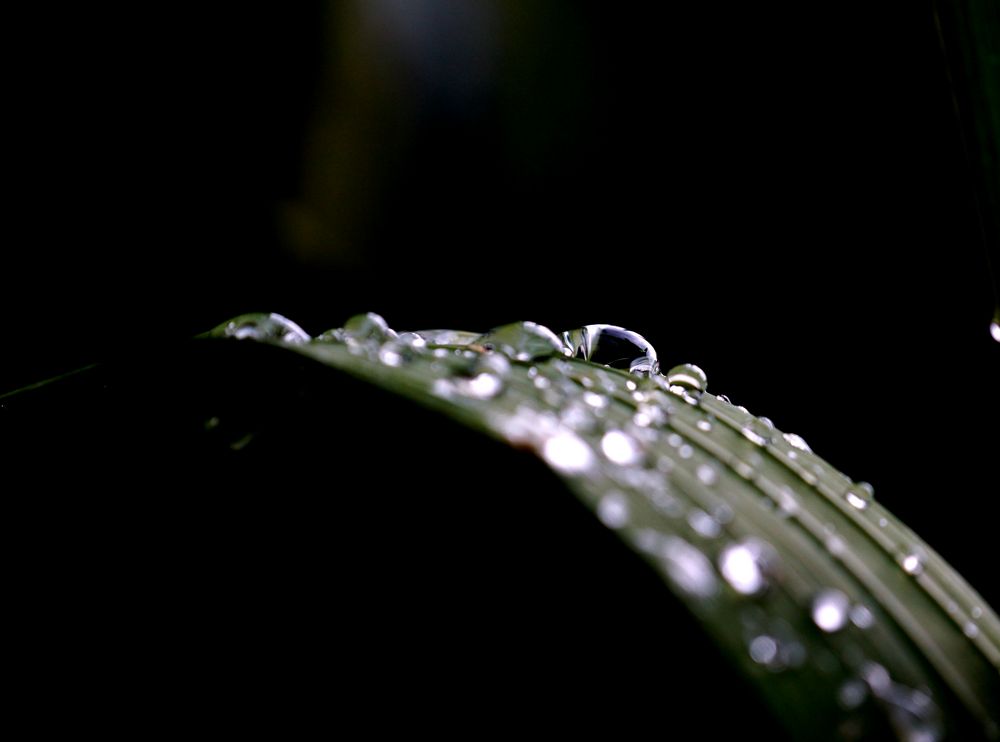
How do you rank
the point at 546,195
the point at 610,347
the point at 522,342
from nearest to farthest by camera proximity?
the point at 522,342, the point at 610,347, the point at 546,195

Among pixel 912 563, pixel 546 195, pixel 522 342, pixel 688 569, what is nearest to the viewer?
pixel 688 569

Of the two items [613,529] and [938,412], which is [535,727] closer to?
[613,529]

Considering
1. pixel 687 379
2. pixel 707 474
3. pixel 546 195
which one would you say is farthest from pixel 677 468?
pixel 546 195

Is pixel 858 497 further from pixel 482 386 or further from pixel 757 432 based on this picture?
pixel 482 386

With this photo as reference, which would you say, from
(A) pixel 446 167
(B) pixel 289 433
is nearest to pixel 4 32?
(A) pixel 446 167

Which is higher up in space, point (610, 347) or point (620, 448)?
point (620, 448)

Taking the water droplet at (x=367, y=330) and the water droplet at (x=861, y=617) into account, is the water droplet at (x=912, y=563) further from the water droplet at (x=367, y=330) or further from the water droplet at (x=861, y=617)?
the water droplet at (x=367, y=330)
